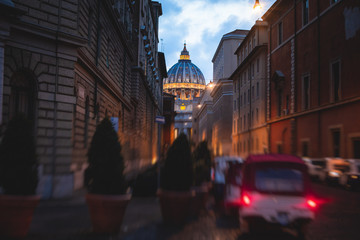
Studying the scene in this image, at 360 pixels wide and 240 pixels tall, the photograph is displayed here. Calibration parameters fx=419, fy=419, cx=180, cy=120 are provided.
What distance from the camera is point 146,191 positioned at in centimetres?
1492

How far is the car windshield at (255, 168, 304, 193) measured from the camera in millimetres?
7965

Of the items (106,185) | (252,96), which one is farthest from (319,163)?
(252,96)

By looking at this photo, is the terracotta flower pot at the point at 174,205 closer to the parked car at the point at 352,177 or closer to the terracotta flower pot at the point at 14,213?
the terracotta flower pot at the point at 14,213

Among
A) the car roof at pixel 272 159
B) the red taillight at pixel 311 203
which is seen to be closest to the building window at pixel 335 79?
the car roof at pixel 272 159

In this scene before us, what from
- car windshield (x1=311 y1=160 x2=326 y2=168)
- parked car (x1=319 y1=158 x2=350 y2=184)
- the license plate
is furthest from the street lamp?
the license plate

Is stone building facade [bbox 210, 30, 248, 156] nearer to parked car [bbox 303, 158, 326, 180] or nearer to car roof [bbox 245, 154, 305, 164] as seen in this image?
parked car [bbox 303, 158, 326, 180]

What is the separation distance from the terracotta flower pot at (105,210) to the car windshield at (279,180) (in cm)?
263

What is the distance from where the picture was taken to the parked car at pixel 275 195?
7.71 m

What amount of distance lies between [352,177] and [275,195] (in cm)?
1286

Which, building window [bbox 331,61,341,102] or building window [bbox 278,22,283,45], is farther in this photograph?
building window [bbox 278,22,283,45]

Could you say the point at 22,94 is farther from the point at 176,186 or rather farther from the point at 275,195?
the point at 275,195

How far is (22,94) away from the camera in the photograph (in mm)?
13758

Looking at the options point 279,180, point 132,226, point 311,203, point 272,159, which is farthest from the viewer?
point 132,226

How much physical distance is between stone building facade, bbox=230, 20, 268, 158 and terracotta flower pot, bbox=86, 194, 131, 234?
34.3 metres
